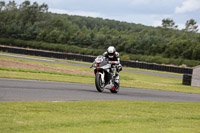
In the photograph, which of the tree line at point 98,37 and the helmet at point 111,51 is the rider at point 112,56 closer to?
the helmet at point 111,51

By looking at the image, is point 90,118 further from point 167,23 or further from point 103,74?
point 167,23

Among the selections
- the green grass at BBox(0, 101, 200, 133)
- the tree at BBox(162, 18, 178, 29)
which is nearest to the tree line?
the tree at BBox(162, 18, 178, 29)

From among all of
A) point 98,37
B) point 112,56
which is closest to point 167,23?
point 98,37

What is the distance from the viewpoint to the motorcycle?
14.6 metres

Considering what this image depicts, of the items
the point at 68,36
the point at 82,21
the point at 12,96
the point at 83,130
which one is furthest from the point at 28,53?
the point at 82,21

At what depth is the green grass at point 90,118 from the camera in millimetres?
7031

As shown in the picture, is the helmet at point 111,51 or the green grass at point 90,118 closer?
the green grass at point 90,118

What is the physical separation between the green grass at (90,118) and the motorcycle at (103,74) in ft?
12.1

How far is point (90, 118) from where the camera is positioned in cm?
822

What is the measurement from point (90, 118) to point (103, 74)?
6.54 meters

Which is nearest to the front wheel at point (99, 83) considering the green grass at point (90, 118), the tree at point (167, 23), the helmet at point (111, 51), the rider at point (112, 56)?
the rider at point (112, 56)

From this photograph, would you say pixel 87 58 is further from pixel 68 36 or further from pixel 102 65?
pixel 102 65

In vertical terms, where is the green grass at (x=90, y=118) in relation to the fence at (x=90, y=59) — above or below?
above

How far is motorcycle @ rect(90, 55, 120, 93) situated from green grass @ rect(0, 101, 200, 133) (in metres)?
3.69
